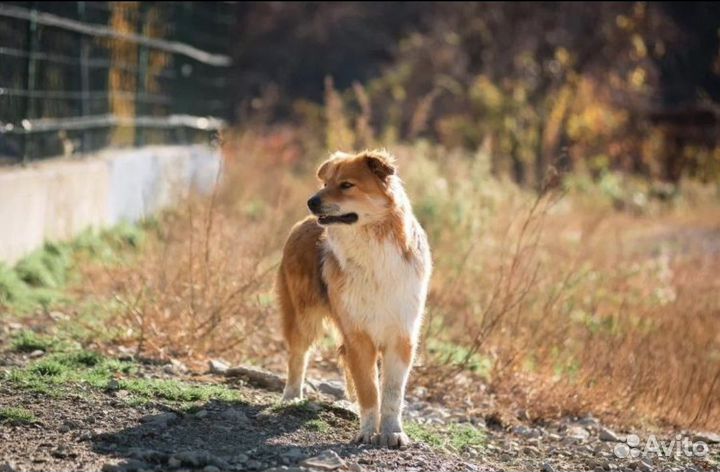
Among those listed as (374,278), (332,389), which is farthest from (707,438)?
(374,278)

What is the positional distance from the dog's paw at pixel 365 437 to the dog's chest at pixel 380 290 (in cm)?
52

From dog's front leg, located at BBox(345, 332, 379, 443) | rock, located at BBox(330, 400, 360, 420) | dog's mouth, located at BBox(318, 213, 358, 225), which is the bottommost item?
rock, located at BBox(330, 400, 360, 420)

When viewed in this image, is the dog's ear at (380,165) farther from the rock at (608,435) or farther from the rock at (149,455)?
the rock at (608,435)

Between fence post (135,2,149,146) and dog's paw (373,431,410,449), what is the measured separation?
9.87 m

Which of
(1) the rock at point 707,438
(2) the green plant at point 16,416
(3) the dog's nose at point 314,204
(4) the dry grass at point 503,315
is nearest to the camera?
(2) the green plant at point 16,416

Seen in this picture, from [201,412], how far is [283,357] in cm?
243

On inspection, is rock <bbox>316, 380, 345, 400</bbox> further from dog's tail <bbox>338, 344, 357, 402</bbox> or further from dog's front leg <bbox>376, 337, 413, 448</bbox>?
dog's front leg <bbox>376, 337, 413, 448</bbox>

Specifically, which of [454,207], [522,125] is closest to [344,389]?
[454,207]

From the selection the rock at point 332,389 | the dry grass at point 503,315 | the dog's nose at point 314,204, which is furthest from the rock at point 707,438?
the dog's nose at point 314,204

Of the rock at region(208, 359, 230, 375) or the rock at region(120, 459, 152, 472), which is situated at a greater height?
the rock at region(120, 459, 152, 472)

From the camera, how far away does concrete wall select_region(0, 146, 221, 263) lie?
10758 millimetres

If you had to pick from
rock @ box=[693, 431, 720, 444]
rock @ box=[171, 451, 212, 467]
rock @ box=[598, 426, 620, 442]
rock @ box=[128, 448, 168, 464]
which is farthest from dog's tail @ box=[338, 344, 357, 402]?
rock @ box=[693, 431, 720, 444]

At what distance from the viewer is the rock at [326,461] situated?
20.1ft

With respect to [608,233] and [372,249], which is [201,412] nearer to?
[372,249]
